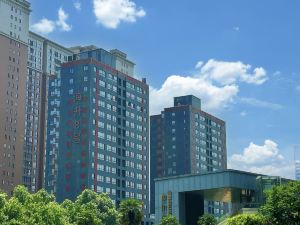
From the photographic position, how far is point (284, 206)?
65312 millimetres

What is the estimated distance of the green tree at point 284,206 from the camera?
214ft

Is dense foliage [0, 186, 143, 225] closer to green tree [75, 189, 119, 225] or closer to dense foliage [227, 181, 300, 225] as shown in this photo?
green tree [75, 189, 119, 225]

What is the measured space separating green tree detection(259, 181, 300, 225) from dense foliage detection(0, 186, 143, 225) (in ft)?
101

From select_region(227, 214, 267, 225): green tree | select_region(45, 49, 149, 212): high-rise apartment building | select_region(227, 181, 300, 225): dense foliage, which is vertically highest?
select_region(45, 49, 149, 212): high-rise apartment building

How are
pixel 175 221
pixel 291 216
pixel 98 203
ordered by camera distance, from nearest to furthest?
pixel 291 216
pixel 175 221
pixel 98 203

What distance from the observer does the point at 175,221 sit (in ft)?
318

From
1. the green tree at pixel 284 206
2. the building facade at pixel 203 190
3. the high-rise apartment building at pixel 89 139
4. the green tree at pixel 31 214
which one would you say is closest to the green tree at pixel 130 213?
the building facade at pixel 203 190

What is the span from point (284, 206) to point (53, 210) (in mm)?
35162

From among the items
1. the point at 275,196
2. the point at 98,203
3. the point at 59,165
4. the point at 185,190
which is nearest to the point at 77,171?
the point at 59,165

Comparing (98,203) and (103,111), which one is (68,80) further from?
(98,203)

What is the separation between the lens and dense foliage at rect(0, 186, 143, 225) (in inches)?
2936

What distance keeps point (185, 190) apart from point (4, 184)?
368 feet

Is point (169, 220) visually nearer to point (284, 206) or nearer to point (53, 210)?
point (53, 210)

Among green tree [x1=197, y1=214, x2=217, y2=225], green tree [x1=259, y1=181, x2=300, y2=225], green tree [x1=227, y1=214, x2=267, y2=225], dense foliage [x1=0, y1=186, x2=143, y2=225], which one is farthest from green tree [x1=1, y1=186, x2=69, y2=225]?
green tree [x1=259, y1=181, x2=300, y2=225]
